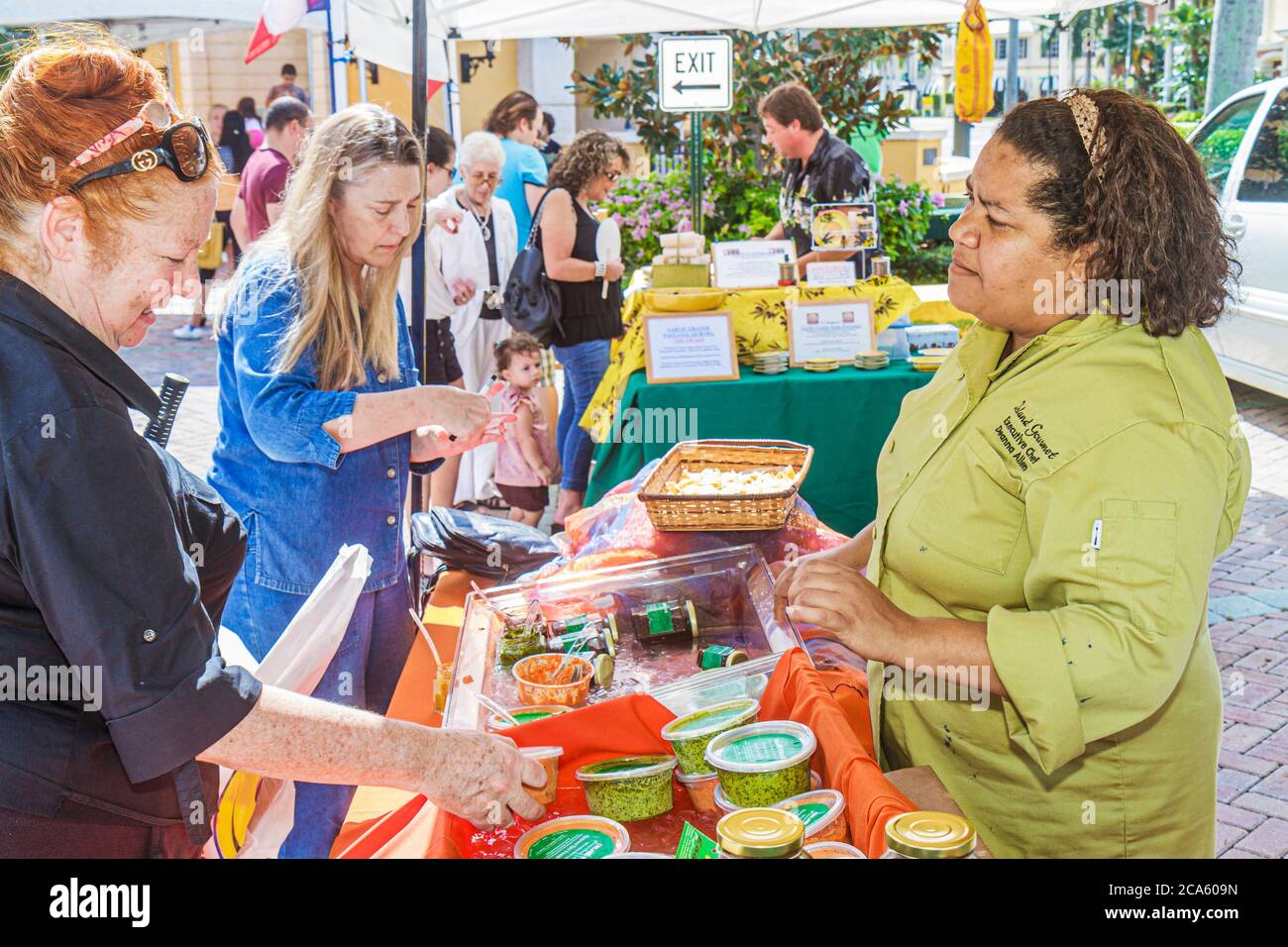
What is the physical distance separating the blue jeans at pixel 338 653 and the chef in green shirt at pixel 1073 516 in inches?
50.7

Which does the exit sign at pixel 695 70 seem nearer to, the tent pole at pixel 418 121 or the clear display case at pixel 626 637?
the tent pole at pixel 418 121

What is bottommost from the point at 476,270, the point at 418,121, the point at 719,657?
the point at 719,657

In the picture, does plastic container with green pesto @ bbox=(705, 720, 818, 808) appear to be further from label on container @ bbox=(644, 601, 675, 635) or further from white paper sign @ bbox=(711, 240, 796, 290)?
white paper sign @ bbox=(711, 240, 796, 290)

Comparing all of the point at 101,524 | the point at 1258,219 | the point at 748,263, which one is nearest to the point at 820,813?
the point at 101,524

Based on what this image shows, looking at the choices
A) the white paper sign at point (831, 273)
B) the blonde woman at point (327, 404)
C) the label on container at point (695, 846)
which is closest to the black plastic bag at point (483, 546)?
the blonde woman at point (327, 404)

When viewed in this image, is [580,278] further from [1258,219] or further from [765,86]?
[765,86]

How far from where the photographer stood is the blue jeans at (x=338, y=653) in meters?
2.54

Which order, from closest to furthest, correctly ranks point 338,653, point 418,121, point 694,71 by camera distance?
point 338,653 → point 418,121 → point 694,71

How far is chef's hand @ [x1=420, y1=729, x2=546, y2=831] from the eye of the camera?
155 cm

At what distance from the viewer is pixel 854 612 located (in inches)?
69.2

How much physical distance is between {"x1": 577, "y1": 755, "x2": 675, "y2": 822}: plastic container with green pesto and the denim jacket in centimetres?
117

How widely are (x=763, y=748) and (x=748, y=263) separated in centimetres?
440
